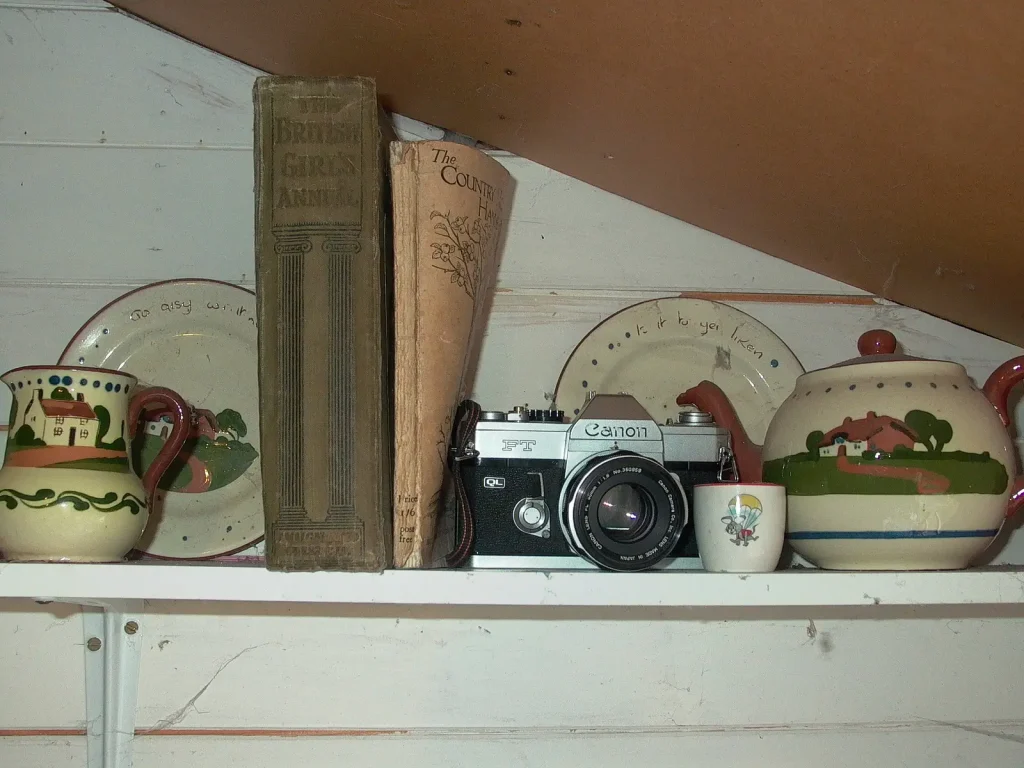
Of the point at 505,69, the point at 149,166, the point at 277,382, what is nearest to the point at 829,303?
the point at 505,69

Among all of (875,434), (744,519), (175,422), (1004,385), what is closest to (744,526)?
(744,519)

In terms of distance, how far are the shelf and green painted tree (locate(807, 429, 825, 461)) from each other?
0.08 meters

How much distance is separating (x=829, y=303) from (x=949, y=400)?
26cm

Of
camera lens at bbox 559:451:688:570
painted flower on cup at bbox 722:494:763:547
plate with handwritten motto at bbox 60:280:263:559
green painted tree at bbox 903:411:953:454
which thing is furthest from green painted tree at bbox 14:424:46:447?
green painted tree at bbox 903:411:953:454

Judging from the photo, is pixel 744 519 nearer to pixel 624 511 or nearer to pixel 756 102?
pixel 624 511

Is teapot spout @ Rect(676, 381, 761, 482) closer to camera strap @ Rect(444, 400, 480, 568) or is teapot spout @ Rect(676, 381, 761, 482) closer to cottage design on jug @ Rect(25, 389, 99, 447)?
camera strap @ Rect(444, 400, 480, 568)

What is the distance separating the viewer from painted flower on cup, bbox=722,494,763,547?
22.9 inches

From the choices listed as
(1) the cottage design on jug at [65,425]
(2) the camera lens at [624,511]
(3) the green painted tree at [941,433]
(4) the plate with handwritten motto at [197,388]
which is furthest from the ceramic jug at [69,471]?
(3) the green painted tree at [941,433]

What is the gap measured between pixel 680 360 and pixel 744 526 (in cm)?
25

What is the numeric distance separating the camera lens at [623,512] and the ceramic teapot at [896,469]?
0.09m

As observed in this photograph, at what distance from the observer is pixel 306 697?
2.51 ft

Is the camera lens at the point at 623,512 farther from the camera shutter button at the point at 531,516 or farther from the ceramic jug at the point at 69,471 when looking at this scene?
the ceramic jug at the point at 69,471

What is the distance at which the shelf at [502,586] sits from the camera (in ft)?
1.80

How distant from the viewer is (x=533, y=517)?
641 mm
